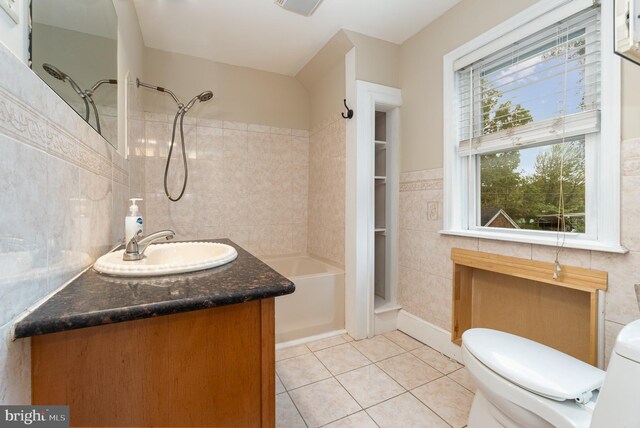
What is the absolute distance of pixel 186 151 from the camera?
8.34 feet

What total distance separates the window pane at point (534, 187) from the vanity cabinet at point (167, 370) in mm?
1519

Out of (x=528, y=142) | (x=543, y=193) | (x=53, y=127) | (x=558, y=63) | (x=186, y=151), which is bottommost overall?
(x=543, y=193)

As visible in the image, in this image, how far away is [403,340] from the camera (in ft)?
6.98

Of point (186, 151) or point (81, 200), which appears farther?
point (186, 151)

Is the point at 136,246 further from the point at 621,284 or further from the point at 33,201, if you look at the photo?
the point at 621,284

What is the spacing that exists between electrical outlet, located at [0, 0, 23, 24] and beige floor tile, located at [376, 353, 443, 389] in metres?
2.05

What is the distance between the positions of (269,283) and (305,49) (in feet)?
7.64

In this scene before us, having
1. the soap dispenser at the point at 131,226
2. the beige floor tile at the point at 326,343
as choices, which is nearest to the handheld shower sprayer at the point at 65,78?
the soap dispenser at the point at 131,226

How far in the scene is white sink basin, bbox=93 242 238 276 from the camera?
31.1 inches

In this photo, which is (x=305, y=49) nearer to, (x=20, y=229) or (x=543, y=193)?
(x=543, y=193)

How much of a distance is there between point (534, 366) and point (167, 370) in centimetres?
117

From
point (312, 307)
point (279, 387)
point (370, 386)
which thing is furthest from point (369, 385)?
point (312, 307)

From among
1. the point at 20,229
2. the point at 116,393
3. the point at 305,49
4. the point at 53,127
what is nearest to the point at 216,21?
the point at 305,49

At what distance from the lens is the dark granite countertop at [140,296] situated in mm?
523
